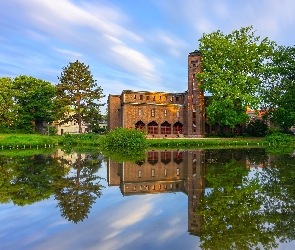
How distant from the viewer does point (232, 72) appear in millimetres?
48969

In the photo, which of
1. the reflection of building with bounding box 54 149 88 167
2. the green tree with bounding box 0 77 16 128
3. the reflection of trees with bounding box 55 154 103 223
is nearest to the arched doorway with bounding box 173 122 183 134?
the green tree with bounding box 0 77 16 128

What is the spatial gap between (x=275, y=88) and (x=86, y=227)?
49.8 m

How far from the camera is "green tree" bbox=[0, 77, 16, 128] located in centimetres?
5894

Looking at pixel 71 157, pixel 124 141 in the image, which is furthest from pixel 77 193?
pixel 124 141

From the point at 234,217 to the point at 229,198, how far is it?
6.58 ft

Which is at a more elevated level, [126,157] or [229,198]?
[126,157]

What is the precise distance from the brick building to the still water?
137 ft

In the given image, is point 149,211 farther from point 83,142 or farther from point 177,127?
point 177,127

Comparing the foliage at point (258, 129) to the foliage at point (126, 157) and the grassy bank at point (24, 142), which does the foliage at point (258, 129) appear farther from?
the grassy bank at point (24, 142)

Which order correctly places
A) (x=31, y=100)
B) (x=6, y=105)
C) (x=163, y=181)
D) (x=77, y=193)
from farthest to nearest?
(x=31, y=100) < (x=6, y=105) < (x=163, y=181) < (x=77, y=193)

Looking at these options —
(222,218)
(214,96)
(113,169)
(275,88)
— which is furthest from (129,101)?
(222,218)

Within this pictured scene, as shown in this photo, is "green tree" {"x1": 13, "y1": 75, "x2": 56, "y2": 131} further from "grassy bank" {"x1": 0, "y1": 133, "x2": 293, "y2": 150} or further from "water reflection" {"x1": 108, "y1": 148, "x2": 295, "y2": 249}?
"water reflection" {"x1": 108, "y1": 148, "x2": 295, "y2": 249}

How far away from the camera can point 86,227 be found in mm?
7250

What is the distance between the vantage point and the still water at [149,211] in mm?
6371
